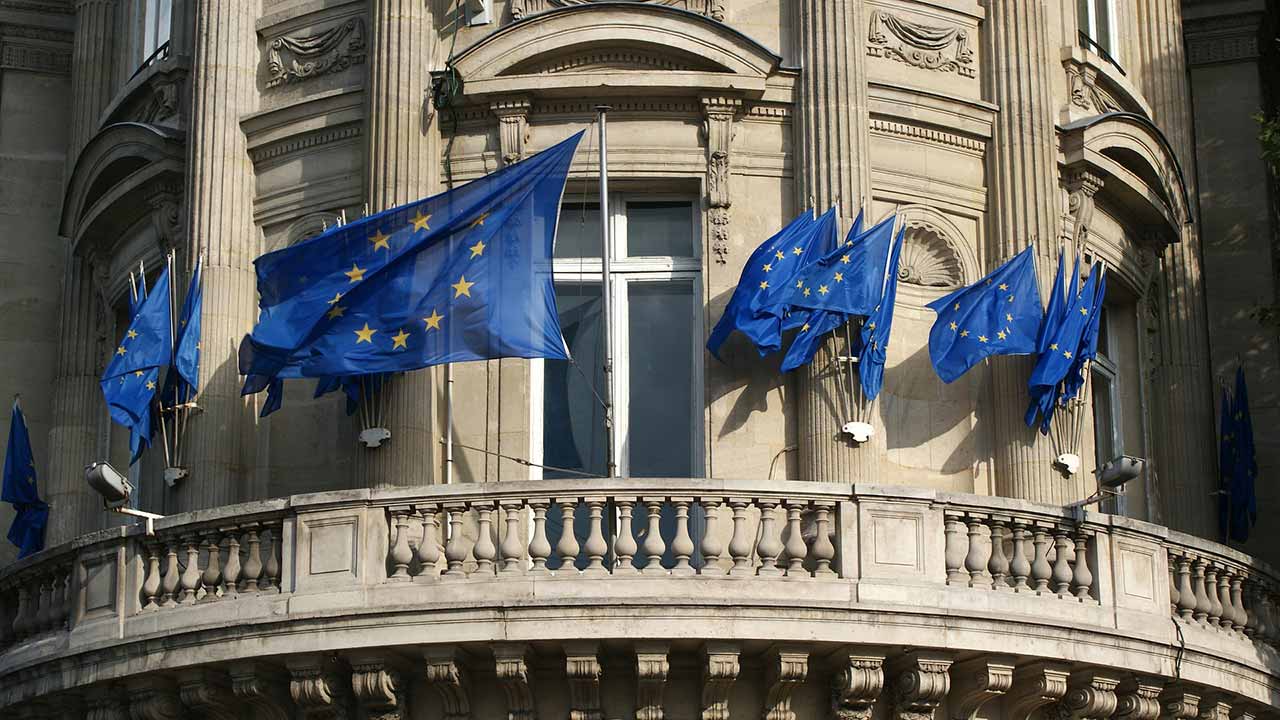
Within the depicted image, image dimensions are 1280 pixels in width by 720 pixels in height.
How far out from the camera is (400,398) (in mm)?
26625

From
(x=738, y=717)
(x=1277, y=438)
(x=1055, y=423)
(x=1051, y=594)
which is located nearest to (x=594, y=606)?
A: (x=738, y=717)

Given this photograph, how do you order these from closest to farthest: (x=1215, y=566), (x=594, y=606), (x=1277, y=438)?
(x=594, y=606), (x=1215, y=566), (x=1277, y=438)

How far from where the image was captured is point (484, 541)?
23.6 m

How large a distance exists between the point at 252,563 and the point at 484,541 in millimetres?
2234

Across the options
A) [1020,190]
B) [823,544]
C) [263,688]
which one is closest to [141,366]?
[263,688]

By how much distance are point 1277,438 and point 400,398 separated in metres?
11.3

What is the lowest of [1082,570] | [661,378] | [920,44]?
[1082,570]

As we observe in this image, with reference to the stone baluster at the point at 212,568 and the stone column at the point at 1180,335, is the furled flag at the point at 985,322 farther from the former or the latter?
the stone baluster at the point at 212,568

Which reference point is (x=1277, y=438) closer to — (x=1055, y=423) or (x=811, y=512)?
(x=1055, y=423)

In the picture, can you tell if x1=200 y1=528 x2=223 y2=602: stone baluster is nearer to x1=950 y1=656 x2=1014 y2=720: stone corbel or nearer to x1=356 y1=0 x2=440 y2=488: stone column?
A: x1=356 y1=0 x2=440 y2=488: stone column

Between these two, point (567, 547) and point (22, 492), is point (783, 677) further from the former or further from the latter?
point (22, 492)

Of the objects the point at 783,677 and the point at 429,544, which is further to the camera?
the point at 429,544

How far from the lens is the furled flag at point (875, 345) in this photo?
86.3 feet

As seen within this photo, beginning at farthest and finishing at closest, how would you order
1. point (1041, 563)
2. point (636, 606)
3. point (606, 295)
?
point (606, 295), point (1041, 563), point (636, 606)
